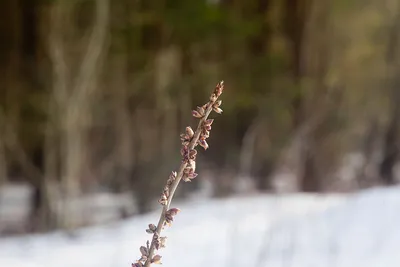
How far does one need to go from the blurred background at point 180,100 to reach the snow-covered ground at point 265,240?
1.91 m

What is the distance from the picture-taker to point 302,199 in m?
3.63

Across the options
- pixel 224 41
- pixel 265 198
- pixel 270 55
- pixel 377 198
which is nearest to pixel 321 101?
pixel 270 55

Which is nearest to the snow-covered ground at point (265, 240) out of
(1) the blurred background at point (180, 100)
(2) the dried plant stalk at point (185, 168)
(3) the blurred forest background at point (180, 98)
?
(2) the dried plant stalk at point (185, 168)

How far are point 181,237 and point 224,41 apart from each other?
12.2 feet

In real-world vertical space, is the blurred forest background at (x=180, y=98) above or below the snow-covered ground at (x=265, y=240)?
above

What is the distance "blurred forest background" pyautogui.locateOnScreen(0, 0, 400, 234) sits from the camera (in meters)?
5.71

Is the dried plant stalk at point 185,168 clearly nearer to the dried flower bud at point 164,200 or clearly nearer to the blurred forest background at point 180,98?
the dried flower bud at point 164,200

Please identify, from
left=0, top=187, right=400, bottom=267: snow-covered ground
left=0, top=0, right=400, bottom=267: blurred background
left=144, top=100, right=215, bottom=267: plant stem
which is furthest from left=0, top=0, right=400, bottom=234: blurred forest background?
left=144, top=100, right=215, bottom=267: plant stem

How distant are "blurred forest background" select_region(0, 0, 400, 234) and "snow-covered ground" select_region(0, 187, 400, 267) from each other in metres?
2.18

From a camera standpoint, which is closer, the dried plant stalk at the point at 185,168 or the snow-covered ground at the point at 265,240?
the dried plant stalk at the point at 185,168

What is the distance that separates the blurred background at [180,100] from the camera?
5707 mm

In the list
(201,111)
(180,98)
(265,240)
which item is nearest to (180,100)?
(180,98)

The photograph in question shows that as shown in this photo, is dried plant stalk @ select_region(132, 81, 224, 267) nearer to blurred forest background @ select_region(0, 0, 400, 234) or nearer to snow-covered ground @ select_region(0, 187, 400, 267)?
snow-covered ground @ select_region(0, 187, 400, 267)

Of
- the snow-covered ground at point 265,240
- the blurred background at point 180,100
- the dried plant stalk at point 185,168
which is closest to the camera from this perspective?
the dried plant stalk at point 185,168
